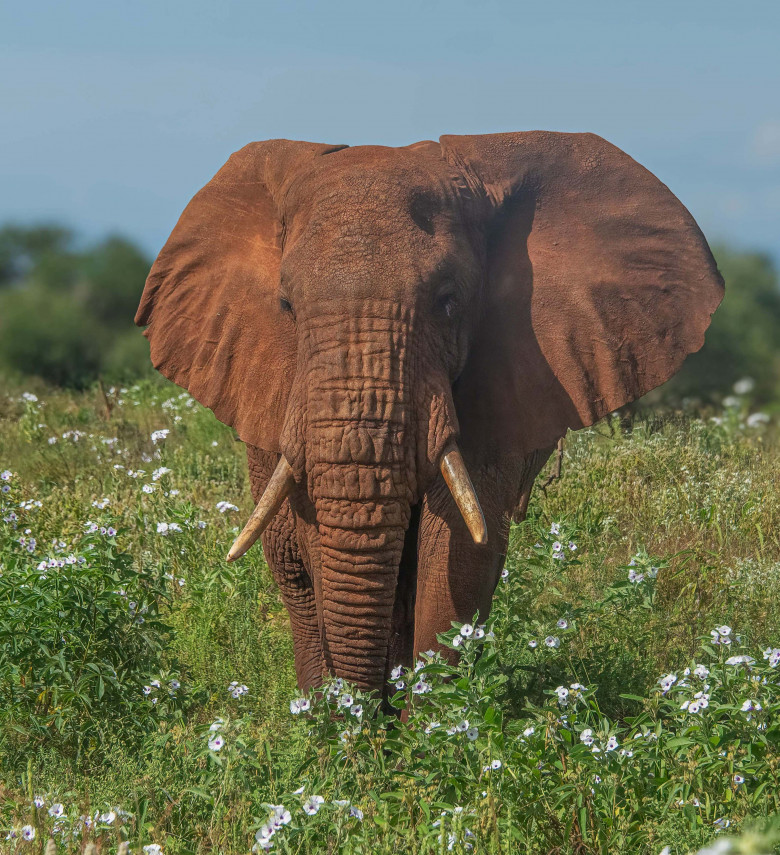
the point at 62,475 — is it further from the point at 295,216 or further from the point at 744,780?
the point at 744,780

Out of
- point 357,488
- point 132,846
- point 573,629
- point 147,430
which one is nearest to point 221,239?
point 357,488

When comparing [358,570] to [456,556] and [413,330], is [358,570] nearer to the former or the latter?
[456,556]

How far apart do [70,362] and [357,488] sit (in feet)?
93.3

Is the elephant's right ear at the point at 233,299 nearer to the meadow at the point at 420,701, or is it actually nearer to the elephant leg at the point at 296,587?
the elephant leg at the point at 296,587

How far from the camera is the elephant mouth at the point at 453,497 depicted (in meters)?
4.21

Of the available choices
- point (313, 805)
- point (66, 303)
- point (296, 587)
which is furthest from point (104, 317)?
point (313, 805)

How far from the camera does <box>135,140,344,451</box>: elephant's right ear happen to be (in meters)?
4.86

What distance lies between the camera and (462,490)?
425 cm

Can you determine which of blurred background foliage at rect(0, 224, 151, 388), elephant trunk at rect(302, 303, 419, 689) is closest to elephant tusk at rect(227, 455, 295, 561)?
elephant trunk at rect(302, 303, 419, 689)

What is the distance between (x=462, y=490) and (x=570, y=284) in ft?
3.60

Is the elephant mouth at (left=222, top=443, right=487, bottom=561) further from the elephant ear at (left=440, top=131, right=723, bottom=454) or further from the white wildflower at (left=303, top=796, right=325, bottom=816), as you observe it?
the white wildflower at (left=303, top=796, right=325, bottom=816)

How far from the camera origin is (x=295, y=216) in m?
4.65

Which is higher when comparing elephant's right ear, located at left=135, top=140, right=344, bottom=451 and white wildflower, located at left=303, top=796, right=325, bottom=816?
elephant's right ear, located at left=135, top=140, right=344, bottom=451

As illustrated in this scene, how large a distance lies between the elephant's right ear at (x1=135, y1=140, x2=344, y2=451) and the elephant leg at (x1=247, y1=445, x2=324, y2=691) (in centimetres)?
57
